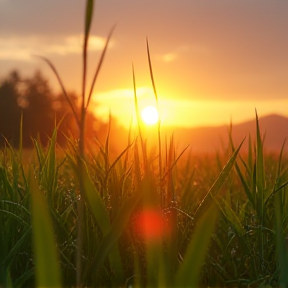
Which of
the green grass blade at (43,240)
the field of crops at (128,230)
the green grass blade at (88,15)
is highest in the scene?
the green grass blade at (88,15)

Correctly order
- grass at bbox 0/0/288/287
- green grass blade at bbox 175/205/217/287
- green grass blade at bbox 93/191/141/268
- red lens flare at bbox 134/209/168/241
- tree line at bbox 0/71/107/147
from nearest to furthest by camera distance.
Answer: green grass blade at bbox 175/205/217/287 < red lens flare at bbox 134/209/168/241 < green grass blade at bbox 93/191/141/268 < grass at bbox 0/0/288/287 < tree line at bbox 0/71/107/147

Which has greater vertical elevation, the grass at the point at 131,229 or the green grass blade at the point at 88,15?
the green grass blade at the point at 88,15

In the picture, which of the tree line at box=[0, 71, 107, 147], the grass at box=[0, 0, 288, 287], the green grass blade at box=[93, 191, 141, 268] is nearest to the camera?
the green grass blade at box=[93, 191, 141, 268]

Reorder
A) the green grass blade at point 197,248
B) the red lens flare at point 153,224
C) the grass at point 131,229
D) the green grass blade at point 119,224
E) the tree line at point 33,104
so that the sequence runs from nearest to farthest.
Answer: the green grass blade at point 197,248
the red lens flare at point 153,224
the green grass blade at point 119,224
the grass at point 131,229
the tree line at point 33,104

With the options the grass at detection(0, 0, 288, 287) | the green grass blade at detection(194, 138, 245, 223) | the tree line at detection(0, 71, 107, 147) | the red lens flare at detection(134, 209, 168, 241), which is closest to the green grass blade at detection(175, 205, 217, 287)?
the red lens flare at detection(134, 209, 168, 241)

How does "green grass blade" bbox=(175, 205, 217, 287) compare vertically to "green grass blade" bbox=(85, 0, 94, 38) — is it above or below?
below

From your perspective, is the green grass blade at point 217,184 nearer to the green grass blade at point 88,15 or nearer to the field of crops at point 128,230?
the field of crops at point 128,230

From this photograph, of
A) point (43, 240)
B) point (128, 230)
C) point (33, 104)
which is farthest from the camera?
point (33, 104)

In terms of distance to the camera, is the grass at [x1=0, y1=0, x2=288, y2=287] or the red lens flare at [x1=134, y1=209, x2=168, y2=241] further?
the grass at [x1=0, y1=0, x2=288, y2=287]

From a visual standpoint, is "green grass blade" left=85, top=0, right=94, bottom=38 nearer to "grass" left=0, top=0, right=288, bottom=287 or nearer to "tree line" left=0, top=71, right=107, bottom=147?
"grass" left=0, top=0, right=288, bottom=287

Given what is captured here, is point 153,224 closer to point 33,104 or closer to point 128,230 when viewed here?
point 128,230

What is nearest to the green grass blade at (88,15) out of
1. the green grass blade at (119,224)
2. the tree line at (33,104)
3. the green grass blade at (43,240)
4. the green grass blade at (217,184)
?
the green grass blade at (43,240)

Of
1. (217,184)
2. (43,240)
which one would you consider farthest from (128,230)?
(43,240)

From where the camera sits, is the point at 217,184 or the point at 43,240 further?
the point at 217,184
